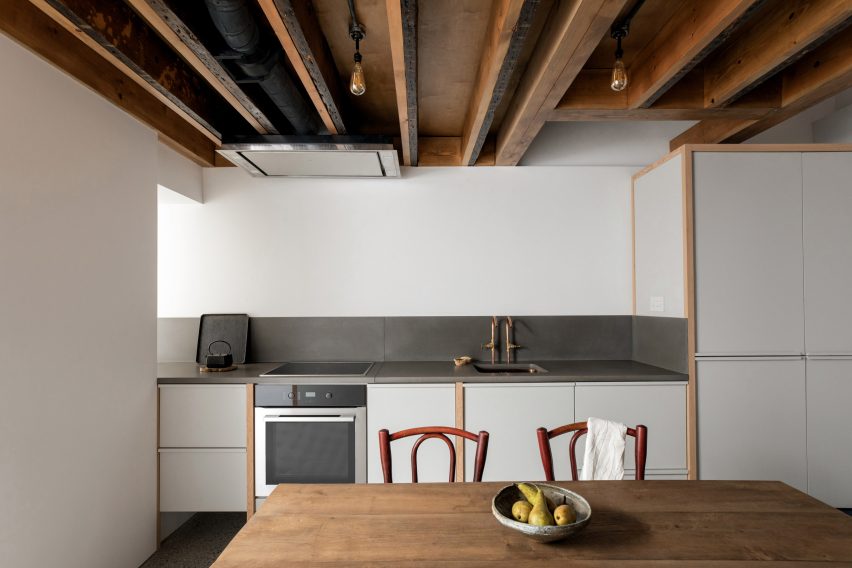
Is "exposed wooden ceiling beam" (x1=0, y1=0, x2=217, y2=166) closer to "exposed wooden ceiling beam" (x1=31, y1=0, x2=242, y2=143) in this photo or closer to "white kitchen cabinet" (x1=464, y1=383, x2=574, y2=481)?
"exposed wooden ceiling beam" (x1=31, y1=0, x2=242, y2=143)

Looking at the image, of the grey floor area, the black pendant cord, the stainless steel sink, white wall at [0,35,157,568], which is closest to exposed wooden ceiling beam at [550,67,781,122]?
the black pendant cord

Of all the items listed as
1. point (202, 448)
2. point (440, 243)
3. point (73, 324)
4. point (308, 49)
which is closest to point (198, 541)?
point (202, 448)

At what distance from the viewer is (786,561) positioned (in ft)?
4.00

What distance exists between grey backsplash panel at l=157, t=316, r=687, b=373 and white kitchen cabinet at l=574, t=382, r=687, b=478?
26.5 inches

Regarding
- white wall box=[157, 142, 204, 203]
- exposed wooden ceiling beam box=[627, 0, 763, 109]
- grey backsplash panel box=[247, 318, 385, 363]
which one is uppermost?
exposed wooden ceiling beam box=[627, 0, 763, 109]

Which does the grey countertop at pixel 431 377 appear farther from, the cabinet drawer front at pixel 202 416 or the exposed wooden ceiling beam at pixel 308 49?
the exposed wooden ceiling beam at pixel 308 49

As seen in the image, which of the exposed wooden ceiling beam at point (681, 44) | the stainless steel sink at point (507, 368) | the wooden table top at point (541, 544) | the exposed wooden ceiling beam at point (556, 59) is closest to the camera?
the wooden table top at point (541, 544)

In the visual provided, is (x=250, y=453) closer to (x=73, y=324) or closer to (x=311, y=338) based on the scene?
(x=311, y=338)

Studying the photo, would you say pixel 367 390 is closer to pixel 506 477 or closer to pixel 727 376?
pixel 506 477

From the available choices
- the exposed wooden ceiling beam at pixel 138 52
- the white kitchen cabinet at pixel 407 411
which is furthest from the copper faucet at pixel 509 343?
the exposed wooden ceiling beam at pixel 138 52

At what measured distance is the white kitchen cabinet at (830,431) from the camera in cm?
296

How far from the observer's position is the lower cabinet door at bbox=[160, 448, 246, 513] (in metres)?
3.04

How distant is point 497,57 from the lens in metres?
2.03

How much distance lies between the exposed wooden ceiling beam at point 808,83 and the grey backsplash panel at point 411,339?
4.89ft
